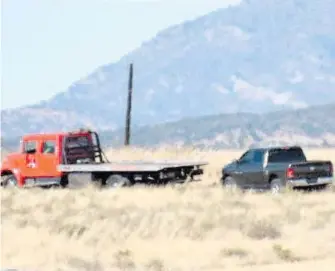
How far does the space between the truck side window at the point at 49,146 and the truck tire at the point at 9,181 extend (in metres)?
1.75

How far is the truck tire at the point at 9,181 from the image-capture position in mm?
34875

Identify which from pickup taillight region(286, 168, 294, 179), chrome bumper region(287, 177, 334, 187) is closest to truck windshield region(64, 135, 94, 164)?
pickup taillight region(286, 168, 294, 179)

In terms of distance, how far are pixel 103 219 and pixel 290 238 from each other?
14.9ft

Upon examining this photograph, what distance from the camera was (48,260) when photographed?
17.3 m

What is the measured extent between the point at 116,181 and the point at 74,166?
162 centimetres

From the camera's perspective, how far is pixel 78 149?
112ft

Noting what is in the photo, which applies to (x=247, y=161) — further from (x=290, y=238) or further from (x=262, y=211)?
(x=290, y=238)

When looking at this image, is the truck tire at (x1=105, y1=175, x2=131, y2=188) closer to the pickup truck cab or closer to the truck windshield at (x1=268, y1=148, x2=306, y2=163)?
the pickup truck cab

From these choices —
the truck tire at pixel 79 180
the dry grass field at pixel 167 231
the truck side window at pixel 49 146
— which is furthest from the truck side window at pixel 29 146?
the dry grass field at pixel 167 231

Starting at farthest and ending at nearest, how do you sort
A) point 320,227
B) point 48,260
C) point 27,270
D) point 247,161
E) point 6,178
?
point 6,178 → point 247,161 → point 320,227 → point 48,260 → point 27,270

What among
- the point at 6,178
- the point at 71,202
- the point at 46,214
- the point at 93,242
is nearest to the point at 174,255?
the point at 93,242

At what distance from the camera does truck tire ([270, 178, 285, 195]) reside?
30562mm

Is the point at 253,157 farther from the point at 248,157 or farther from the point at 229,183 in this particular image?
the point at 229,183

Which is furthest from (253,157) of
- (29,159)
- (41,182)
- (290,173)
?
(29,159)
